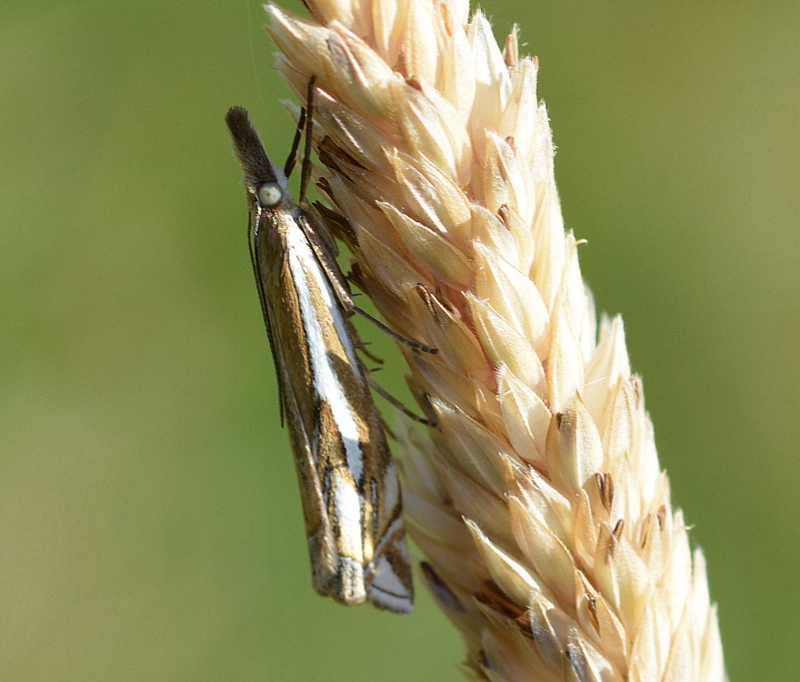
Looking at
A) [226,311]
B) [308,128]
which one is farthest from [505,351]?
[226,311]

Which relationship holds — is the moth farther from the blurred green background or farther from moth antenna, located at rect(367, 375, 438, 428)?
the blurred green background

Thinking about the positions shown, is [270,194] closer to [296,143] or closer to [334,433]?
[296,143]

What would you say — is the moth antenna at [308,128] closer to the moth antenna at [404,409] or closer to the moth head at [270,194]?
the moth head at [270,194]

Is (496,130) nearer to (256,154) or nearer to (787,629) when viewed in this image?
(256,154)

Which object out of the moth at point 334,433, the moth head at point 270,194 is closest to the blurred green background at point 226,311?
the moth at point 334,433

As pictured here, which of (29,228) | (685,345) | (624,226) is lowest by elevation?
(685,345)

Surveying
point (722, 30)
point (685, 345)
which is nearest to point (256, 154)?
point (685, 345)

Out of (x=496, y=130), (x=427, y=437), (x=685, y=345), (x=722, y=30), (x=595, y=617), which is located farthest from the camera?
(x=722, y=30)

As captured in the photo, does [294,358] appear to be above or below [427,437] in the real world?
above
